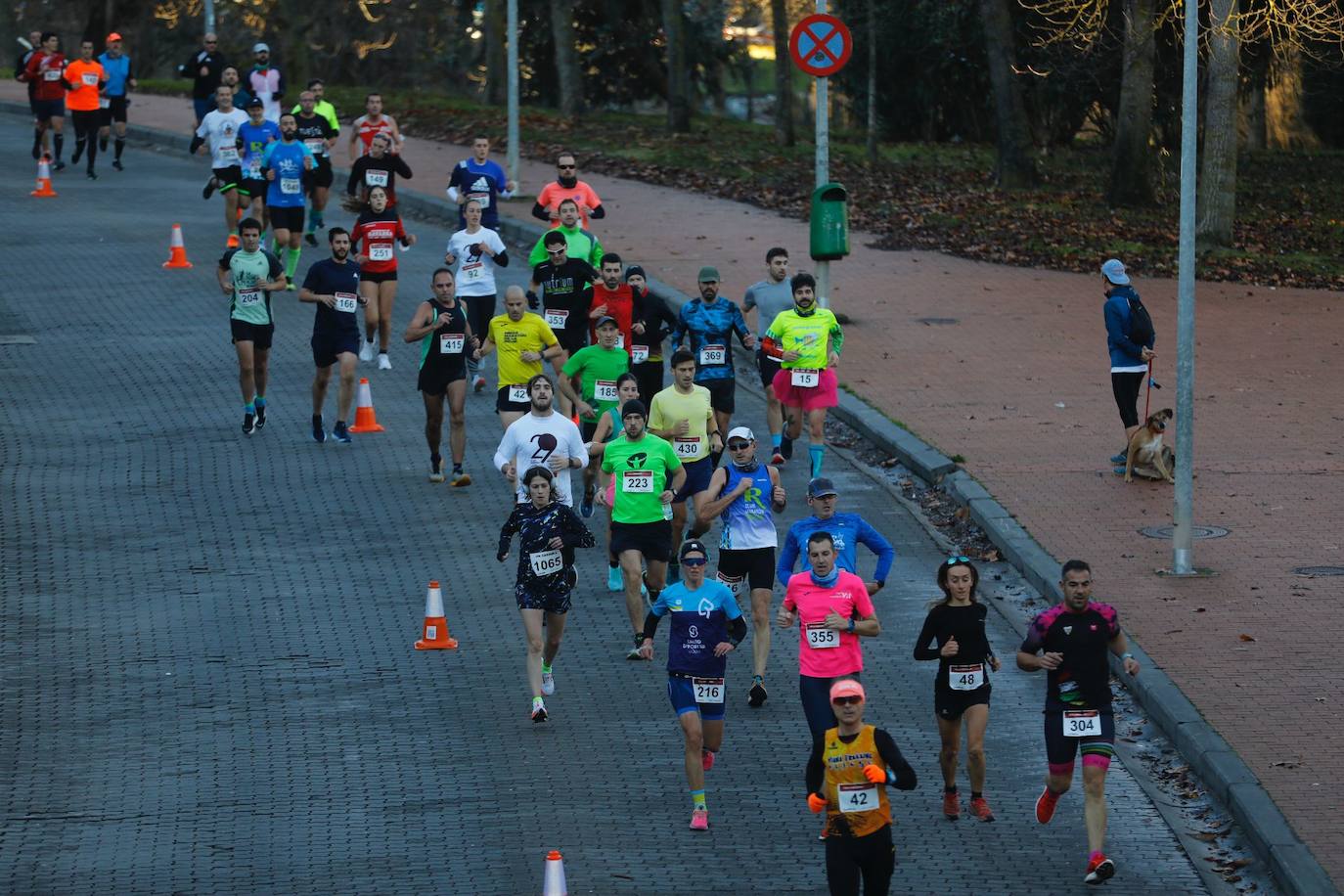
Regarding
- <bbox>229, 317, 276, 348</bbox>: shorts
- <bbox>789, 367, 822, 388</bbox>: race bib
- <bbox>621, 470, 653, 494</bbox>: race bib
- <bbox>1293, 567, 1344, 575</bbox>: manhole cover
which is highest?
<bbox>229, 317, 276, 348</bbox>: shorts

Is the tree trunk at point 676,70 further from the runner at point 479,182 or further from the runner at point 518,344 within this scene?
the runner at point 518,344

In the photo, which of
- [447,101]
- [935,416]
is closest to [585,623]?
[935,416]

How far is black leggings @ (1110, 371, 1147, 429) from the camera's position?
18.2m

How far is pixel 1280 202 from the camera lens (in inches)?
1403

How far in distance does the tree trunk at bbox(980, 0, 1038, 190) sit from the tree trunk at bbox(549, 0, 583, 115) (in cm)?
1090

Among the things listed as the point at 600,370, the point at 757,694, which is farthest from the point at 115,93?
the point at 757,694

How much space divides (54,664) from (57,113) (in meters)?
22.2

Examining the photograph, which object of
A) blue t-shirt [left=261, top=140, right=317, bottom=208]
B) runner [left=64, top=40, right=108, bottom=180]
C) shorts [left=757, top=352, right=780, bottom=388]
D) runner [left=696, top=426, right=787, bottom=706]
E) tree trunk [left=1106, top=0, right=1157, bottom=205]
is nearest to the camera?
runner [left=696, top=426, right=787, bottom=706]

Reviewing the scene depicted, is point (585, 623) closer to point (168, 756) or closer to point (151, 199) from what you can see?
point (168, 756)

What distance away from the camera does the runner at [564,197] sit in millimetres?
21766

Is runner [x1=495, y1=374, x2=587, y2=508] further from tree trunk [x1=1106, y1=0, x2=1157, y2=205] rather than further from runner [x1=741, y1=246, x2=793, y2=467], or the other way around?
tree trunk [x1=1106, y1=0, x2=1157, y2=205]

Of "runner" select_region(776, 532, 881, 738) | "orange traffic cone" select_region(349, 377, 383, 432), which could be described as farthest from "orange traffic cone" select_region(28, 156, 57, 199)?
"runner" select_region(776, 532, 881, 738)

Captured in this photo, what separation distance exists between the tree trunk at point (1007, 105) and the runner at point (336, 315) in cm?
1806

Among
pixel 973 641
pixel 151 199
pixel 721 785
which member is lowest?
pixel 721 785
